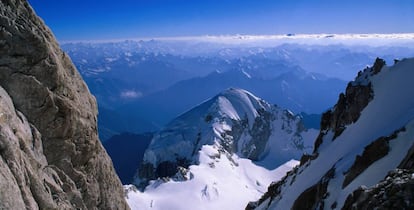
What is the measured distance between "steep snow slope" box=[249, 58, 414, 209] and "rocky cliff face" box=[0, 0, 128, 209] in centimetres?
1607

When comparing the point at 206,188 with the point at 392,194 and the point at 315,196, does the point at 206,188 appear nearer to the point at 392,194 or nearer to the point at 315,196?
the point at 315,196

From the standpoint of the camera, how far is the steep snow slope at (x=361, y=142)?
27.9m

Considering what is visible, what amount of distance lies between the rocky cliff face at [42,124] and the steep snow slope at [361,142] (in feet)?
52.7

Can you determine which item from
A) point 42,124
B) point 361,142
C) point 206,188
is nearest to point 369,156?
point 361,142

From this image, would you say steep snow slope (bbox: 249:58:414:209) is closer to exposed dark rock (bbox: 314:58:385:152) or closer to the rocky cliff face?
exposed dark rock (bbox: 314:58:385:152)

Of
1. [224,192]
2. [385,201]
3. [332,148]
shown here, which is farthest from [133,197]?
[385,201]

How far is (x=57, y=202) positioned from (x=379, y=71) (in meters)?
43.4

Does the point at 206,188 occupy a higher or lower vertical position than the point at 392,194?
lower

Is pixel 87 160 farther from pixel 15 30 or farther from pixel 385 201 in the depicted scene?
pixel 385 201

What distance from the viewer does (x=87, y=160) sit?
2752 cm

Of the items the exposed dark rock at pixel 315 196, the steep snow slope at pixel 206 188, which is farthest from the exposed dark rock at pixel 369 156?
the steep snow slope at pixel 206 188

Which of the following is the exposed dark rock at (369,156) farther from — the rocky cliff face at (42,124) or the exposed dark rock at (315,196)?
the rocky cliff face at (42,124)

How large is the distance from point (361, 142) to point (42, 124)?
28.8 meters

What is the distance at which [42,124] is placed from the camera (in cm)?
2288
